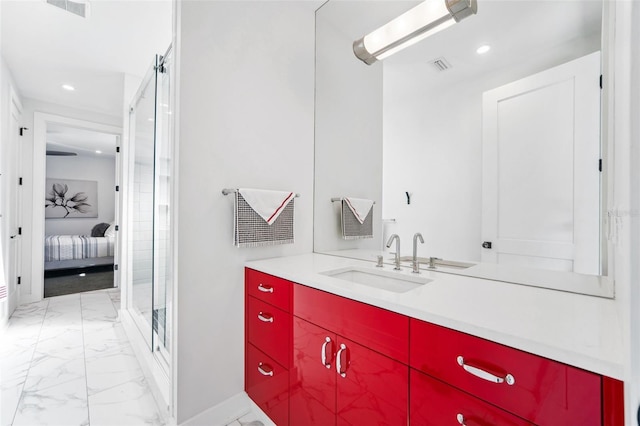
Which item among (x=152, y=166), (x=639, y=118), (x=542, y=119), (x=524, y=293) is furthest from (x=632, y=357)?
(x=152, y=166)

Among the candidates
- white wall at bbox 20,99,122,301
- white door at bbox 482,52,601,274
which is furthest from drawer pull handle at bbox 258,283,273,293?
white wall at bbox 20,99,122,301

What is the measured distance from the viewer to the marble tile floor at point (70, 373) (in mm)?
1563

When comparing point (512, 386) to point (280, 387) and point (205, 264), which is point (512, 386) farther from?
point (205, 264)

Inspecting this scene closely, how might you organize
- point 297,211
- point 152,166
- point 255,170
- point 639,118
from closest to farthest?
1. point 639,118
2. point 255,170
3. point 297,211
4. point 152,166

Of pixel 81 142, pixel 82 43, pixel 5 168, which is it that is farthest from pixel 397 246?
pixel 81 142

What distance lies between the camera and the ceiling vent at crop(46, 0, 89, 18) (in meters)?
1.84

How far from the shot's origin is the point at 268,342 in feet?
4.74

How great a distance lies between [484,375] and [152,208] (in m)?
2.23

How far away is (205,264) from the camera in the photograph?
4.83ft

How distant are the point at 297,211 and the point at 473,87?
1.20 meters

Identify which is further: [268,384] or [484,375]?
[268,384]

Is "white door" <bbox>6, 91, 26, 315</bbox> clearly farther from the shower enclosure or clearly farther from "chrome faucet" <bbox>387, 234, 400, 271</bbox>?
"chrome faucet" <bbox>387, 234, 400, 271</bbox>

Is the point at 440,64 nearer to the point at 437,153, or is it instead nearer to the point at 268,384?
the point at 437,153

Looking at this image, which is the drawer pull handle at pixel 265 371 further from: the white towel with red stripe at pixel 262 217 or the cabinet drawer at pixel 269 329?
the white towel with red stripe at pixel 262 217
